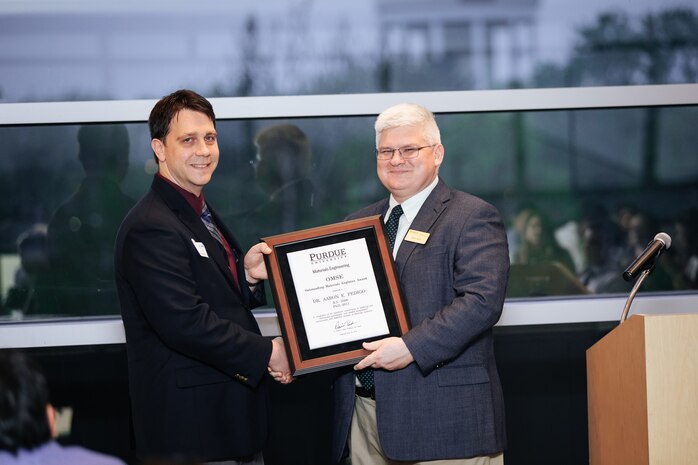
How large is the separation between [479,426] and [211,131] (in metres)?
1.43

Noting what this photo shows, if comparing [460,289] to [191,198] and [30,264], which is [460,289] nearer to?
A: [191,198]

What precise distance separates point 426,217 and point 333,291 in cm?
44

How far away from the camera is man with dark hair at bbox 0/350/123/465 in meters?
1.51

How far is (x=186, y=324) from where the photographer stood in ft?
9.41

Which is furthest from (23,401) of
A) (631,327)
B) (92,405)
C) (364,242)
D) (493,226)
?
(92,405)

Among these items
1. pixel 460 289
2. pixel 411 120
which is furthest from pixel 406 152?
pixel 460 289

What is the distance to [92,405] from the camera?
14.7ft

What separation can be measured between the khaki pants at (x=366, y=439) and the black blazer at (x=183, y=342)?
0.41 m

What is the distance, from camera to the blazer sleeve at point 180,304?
288 centimetres

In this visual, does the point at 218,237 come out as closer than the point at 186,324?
No

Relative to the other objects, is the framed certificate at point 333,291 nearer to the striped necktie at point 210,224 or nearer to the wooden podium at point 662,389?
the striped necktie at point 210,224

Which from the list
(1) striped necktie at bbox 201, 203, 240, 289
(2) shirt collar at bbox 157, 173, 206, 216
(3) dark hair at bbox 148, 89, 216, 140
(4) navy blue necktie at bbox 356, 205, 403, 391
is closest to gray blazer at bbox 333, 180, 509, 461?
(4) navy blue necktie at bbox 356, 205, 403, 391

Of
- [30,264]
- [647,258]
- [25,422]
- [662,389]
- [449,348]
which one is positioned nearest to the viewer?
[25,422]

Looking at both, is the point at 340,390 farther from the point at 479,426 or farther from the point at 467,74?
the point at 467,74
